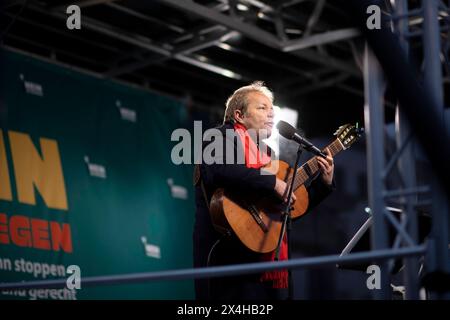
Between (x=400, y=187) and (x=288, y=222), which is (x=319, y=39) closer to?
(x=288, y=222)

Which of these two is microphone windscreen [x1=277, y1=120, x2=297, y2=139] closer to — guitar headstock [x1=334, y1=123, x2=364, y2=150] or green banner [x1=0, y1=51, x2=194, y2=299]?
→ guitar headstock [x1=334, y1=123, x2=364, y2=150]

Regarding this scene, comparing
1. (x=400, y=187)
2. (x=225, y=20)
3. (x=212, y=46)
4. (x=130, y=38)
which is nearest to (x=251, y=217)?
(x=400, y=187)

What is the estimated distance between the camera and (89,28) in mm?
9133

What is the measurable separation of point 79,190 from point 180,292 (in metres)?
1.92

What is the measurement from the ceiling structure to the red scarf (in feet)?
11.0

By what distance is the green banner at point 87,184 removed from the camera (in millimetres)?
8820

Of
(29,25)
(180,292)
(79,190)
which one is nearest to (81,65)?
(29,25)

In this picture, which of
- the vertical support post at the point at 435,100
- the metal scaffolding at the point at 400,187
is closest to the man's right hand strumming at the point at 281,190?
the metal scaffolding at the point at 400,187

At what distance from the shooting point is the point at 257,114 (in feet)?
16.9

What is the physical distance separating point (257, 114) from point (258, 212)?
25.0 inches

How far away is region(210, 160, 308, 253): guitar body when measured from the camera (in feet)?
15.8

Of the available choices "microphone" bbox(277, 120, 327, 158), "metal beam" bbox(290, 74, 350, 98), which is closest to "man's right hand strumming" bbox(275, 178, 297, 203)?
"microphone" bbox(277, 120, 327, 158)
